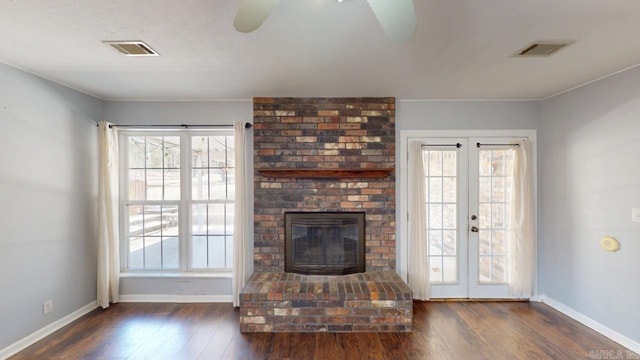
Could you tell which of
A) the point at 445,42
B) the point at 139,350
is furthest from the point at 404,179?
the point at 139,350

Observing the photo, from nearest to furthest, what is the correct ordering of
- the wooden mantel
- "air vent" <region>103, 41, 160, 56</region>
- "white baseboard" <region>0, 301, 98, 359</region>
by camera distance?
"air vent" <region>103, 41, 160, 56</region> → "white baseboard" <region>0, 301, 98, 359</region> → the wooden mantel

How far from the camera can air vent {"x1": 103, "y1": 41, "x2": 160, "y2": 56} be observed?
2.07 m

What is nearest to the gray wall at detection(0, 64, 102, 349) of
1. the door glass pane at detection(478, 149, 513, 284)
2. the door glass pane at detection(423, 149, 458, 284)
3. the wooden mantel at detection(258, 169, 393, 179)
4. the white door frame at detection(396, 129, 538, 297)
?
the wooden mantel at detection(258, 169, 393, 179)

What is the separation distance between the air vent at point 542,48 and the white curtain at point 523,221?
5.01 ft

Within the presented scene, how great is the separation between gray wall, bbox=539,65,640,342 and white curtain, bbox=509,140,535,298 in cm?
19

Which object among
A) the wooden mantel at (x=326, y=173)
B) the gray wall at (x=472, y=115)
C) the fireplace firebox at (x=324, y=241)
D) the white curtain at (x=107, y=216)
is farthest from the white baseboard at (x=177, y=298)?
the gray wall at (x=472, y=115)

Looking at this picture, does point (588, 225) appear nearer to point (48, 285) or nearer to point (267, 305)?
point (267, 305)

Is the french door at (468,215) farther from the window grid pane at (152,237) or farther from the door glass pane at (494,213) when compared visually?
the window grid pane at (152,237)

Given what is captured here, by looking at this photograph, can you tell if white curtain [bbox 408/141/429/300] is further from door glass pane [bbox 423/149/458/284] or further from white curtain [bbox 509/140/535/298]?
white curtain [bbox 509/140/535/298]

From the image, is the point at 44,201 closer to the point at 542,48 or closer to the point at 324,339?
the point at 324,339

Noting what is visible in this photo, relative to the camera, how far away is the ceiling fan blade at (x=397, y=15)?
45.9 inches

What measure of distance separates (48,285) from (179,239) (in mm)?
1236

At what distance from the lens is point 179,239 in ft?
11.9

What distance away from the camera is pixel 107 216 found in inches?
131
